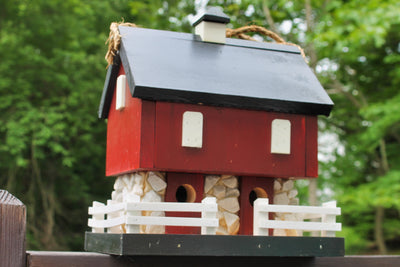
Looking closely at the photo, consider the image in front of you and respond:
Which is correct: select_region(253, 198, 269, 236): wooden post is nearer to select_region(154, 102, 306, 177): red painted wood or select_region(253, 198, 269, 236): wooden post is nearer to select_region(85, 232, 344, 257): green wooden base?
select_region(85, 232, 344, 257): green wooden base

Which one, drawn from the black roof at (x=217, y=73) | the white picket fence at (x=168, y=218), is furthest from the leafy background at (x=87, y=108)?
the white picket fence at (x=168, y=218)

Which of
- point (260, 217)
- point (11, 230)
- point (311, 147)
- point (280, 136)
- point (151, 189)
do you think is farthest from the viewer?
point (311, 147)

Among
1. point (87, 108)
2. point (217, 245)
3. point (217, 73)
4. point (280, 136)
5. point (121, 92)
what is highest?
point (87, 108)

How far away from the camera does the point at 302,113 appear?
4727mm

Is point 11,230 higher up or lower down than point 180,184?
lower down

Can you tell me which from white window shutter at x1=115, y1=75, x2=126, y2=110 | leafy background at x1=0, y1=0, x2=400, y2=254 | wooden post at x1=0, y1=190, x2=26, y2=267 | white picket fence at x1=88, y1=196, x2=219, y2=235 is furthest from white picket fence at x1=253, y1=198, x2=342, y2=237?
leafy background at x1=0, y1=0, x2=400, y2=254

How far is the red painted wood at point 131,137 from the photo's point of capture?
423 centimetres

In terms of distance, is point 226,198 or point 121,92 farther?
point 121,92

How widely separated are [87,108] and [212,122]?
378 inches

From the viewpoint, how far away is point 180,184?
446cm

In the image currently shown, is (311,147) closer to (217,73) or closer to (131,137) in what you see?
(217,73)

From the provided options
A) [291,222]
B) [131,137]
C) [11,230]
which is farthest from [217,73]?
[11,230]

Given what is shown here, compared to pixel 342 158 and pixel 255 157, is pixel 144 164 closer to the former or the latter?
pixel 255 157

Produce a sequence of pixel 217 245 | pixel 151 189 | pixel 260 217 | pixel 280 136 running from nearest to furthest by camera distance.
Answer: pixel 217 245, pixel 260 217, pixel 151 189, pixel 280 136
